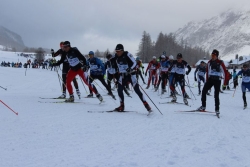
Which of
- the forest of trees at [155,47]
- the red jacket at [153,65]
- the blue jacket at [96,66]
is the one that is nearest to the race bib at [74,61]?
the blue jacket at [96,66]

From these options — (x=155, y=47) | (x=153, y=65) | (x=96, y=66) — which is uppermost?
(x=155, y=47)

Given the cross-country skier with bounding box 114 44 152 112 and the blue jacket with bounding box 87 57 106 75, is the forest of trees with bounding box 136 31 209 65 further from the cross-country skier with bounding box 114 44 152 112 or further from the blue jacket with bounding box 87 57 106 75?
the cross-country skier with bounding box 114 44 152 112

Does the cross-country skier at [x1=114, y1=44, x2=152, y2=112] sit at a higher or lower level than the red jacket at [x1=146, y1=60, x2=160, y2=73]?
lower

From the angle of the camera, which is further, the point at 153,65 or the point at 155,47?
the point at 155,47

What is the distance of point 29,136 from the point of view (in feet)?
16.2

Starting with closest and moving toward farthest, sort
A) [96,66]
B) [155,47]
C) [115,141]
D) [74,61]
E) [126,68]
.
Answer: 1. [115,141]
2. [126,68]
3. [74,61]
4. [96,66]
5. [155,47]

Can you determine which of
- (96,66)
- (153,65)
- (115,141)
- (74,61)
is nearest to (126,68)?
(74,61)

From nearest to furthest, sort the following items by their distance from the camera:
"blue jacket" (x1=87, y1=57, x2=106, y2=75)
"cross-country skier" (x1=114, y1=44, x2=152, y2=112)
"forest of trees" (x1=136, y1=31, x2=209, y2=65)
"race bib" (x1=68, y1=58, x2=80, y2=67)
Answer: "cross-country skier" (x1=114, y1=44, x2=152, y2=112) < "race bib" (x1=68, y1=58, x2=80, y2=67) < "blue jacket" (x1=87, y1=57, x2=106, y2=75) < "forest of trees" (x1=136, y1=31, x2=209, y2=65)

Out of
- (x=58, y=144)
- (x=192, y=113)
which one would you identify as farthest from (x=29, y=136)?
(x=192, y=113)

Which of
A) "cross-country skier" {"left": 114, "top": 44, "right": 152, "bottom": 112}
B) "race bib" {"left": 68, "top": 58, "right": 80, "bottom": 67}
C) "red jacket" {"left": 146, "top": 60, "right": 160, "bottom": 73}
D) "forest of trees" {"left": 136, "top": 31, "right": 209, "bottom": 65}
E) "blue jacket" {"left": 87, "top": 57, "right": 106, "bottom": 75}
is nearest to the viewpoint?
"cross-country skier" {"left": 114, "top": 44, "right": 152, "bottom": 112}

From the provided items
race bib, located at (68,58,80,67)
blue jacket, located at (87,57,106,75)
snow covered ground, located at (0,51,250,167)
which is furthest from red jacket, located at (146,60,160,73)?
snow covered ground, located at (0,51,250,167)

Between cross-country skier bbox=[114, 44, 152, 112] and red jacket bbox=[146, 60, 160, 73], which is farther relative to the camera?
red jacket bbox=[146, 60, 160, 73]

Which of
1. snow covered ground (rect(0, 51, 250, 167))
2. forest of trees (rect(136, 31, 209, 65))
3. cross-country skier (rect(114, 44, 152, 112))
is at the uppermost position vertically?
forest of trees (rect(136, 31, 209, 65))

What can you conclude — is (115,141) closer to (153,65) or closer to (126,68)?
(126,68)
